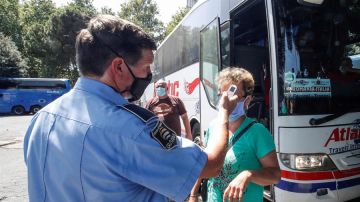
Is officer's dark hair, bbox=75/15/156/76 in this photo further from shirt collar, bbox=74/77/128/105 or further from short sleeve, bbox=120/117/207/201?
short sleeve, bbox=120/117/207/201

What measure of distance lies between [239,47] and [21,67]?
3599 centimetres

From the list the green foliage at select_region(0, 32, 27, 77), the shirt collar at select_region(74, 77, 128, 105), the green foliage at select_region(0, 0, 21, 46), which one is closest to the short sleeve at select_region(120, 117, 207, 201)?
the shirt collar at select_region(74, 77, 128, 105)

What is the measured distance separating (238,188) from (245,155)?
36 cm

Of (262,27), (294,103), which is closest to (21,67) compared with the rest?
(262,27)

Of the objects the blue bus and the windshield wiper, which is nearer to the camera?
the windshield wiper

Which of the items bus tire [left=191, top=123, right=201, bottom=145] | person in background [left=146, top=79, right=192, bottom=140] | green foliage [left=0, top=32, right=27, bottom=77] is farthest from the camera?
green foliage [left=0, top=32, right=27, bottom=77]

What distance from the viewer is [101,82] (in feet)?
4.91

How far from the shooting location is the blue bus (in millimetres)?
31719

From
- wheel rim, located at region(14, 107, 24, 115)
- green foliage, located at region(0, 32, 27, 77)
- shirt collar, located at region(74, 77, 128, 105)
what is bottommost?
wheel rim, located at region(14, 107, 24, 115)

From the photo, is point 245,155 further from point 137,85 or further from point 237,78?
point 137,85

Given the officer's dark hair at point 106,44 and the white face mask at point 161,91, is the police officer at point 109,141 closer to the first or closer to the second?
the officer's dark hair at point 106,44

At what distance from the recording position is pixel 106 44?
57.7 inches

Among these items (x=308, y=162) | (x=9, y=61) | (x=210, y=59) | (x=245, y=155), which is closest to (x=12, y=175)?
(x=210, y=59)

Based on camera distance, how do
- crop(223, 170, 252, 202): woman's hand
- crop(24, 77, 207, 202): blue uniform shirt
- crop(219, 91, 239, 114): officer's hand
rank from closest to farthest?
crop(24, 77, 207, 202): blue uniform shirt
crop(219, 91, 239, 114): officer's hand
crop(223, 170, 252, 202): woman's hand
